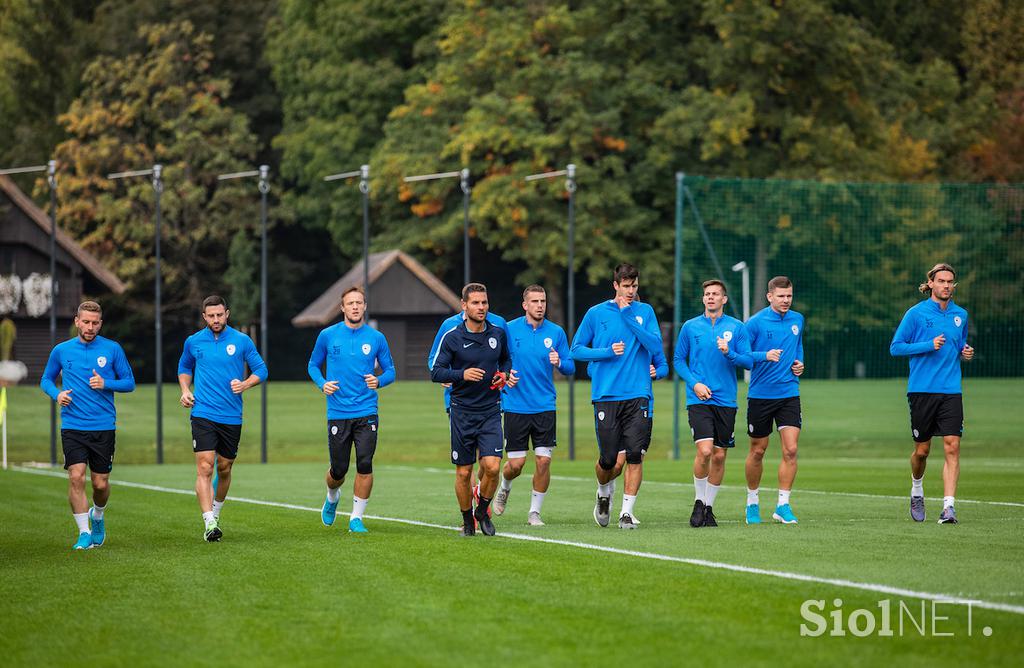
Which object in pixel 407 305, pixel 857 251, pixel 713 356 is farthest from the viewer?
pixel 407 305

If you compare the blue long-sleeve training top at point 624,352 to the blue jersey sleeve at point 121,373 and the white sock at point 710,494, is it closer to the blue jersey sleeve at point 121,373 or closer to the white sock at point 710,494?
the white sock at point 710,494

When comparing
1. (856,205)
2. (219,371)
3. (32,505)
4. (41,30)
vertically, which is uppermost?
(41,30)

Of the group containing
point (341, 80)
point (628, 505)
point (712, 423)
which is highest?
point (341, 80)

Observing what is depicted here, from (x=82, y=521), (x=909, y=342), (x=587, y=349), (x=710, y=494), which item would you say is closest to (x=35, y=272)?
(x=82, y=521)

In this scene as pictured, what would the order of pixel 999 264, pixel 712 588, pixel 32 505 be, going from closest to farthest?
1. pixel 712 588
2. pixel 32 505
3. pixel 999 264

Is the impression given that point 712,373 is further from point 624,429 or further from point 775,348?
point 624,429

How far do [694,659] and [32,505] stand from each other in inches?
534

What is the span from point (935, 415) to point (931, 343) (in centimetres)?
72

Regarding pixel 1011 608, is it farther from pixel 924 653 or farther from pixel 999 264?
pixel 999 264

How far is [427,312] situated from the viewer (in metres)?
57.2

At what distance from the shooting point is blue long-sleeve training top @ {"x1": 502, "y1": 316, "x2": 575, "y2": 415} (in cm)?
1538

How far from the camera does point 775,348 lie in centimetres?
1505

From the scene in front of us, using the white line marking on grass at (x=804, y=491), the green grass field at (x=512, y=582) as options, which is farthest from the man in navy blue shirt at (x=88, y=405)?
the white line marking on grass at (x=804, y=491)

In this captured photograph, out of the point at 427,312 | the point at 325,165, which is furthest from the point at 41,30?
the point at 427,312
